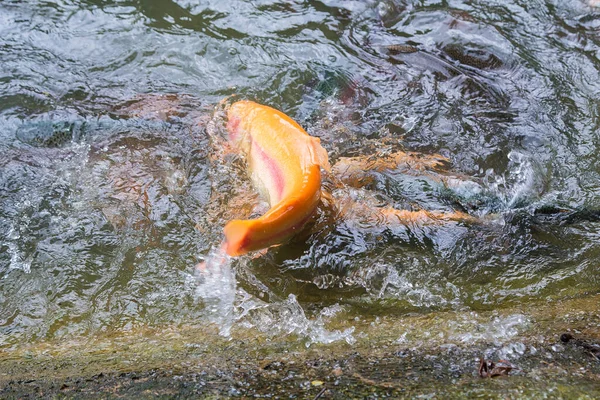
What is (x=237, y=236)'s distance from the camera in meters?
2.42

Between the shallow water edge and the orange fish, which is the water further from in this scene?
the orange fish

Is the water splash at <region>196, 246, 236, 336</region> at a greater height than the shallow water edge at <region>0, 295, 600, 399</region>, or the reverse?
the shallow water edge at <region>0, 295, 600, 399</region>

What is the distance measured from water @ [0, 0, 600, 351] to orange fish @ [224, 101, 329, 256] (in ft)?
1.05

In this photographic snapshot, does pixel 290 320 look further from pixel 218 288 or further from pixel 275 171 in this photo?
pixel 275 171

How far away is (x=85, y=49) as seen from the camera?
5207 millimetres

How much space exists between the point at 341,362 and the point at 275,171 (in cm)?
125

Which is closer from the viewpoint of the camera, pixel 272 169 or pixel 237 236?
pixel 237 236

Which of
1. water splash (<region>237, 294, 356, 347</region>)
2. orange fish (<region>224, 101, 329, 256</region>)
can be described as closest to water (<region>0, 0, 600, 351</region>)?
water splash (<region>237, 294, 356, 347</region>)

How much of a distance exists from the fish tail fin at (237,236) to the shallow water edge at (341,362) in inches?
18.2

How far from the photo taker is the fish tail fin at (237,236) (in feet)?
7.93

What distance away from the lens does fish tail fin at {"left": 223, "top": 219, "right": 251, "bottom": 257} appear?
242 centimetres

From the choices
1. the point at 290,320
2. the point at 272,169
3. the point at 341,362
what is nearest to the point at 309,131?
the point at 272,169

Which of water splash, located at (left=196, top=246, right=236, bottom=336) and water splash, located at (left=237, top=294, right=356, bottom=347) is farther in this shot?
water splash, located at (left=196, top=246, right=236, bottom=336)

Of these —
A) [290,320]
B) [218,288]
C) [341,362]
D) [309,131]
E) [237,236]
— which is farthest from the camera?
[309,131]
